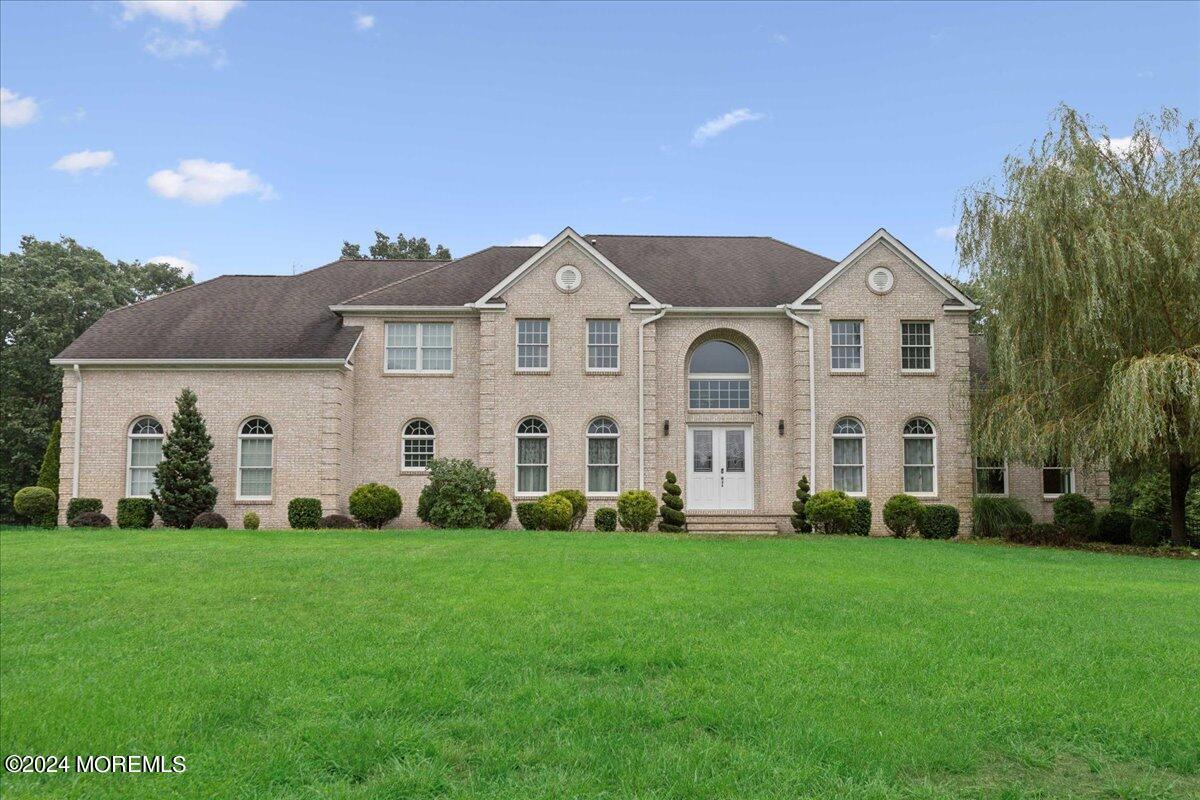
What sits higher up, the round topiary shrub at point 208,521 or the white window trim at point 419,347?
the white window trim at point 419,347

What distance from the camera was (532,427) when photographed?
24.0 metres

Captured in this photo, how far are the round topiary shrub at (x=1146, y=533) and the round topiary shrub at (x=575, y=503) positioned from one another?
14492 millimetres

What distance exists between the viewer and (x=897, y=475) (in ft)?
78.8

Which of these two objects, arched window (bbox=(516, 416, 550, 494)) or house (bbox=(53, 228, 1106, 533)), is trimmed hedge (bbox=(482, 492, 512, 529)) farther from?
arched window (bbox=(516, 416, 550, 494))

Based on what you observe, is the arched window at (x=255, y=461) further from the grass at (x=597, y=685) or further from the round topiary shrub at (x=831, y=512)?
the round topiary shrub at (x=831, y=512)

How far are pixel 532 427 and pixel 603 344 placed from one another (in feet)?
10.4

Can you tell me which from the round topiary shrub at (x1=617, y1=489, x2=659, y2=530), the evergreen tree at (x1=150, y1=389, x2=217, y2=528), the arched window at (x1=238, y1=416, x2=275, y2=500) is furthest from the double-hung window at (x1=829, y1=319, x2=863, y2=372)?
the evergreen tree at (x1=150, y1=389, x2=217, y2=528)

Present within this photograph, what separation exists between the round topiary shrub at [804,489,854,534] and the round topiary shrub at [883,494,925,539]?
4.35 feet

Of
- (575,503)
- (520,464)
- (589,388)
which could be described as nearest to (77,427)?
(520,464)

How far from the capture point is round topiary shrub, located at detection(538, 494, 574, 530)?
70.6 feet

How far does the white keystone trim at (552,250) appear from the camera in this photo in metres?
23.8

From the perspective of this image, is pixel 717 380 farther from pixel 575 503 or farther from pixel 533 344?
pixel 575 503

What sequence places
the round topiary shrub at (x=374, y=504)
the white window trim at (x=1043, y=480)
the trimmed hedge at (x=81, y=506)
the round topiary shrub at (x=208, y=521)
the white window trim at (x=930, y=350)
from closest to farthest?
the round topiary shrub at (x=208, y=521) → the round topiary shrub at (x=374, y=504) → the trimmed hedge at (x=81, y=506) → the white window trim at (x=930, y=350) → the white window trim at (x=1043, y=480)

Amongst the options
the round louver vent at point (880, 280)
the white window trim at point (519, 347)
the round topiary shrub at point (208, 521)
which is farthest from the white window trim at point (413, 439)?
the round louver vent at point (880, 280)
